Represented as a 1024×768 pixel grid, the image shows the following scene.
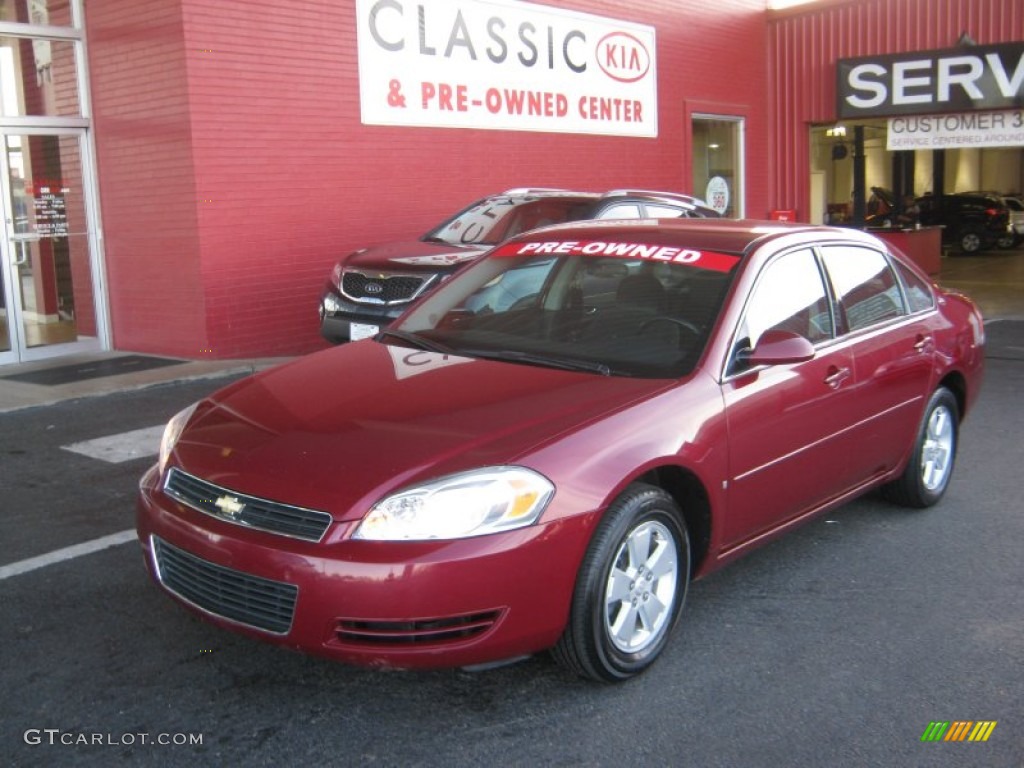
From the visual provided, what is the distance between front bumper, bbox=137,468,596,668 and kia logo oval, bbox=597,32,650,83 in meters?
12.6

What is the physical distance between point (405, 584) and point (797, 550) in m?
2.48

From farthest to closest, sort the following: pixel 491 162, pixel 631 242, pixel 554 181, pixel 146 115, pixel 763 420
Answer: pixel 554 181
pixel 491 162
pixel 146 115
pixel 631 242
pixel 763 420

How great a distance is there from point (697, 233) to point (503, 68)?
30.4 feet

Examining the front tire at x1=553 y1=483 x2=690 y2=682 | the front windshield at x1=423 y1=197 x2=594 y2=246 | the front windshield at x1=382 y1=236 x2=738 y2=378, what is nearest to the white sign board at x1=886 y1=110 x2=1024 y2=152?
the front windshield at x1=423 y1=197 x2=594 y2=246

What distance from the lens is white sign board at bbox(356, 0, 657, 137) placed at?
11.8 meters

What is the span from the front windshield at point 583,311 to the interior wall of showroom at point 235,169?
5.96m

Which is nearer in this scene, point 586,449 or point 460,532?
point 460,532

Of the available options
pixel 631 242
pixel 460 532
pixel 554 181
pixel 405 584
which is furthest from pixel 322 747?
pixel 554 181

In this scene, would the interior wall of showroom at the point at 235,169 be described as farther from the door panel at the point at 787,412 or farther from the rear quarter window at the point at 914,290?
the door panel at the point at 787,412

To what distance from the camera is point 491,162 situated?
13219 mm

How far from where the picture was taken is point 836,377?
446cm

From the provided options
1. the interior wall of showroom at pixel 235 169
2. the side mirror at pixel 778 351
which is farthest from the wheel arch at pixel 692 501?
the interior wall of showroom at pixel 235 169

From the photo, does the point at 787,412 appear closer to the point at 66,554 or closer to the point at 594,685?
the point at 594,685

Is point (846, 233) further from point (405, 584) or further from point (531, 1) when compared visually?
point (531, 1)
